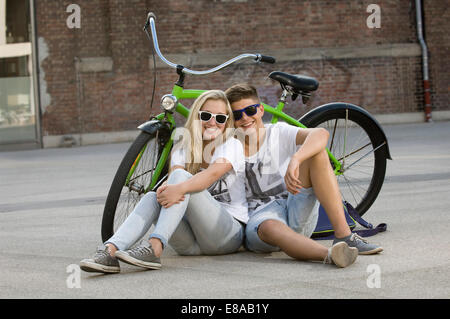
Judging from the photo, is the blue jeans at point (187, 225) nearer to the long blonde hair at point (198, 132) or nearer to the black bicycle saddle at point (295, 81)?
the long blonde hair at point (198, 132)

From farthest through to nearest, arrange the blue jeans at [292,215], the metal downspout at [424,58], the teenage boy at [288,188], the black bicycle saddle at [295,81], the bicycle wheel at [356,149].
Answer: the metal downspout at [424,58], the bicycle wheel at [356,149], the black bicycle saddle at [295,81], the blue jeans at [292,215], the teenage boy at [288,188]

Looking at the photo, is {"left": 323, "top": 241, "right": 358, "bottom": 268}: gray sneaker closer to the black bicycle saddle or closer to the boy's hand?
the boy's hand

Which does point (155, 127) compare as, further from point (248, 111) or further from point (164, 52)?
point (164, 52)

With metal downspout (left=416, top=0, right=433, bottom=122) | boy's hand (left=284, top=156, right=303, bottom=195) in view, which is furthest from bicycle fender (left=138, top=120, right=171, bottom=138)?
metal downspout (left=416, top=0, right=433, bottom=122)

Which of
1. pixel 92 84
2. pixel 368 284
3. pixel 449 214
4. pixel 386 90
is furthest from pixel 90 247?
pixel 386 90

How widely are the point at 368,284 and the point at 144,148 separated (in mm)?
1633

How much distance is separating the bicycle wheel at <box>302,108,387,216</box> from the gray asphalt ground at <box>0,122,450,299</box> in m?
0.27

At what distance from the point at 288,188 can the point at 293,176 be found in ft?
0.27

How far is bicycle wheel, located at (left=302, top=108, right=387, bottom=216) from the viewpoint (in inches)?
216

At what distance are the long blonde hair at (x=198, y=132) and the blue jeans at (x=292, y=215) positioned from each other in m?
0.45

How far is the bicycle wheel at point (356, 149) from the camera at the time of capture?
216 inches

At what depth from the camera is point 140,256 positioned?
4109 mm

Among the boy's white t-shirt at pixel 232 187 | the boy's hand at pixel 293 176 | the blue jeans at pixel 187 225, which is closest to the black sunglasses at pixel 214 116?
the boy's white t-shirt at pixel 232 187

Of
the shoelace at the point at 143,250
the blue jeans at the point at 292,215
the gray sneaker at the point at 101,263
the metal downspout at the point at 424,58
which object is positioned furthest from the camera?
the metal downspout at the point at 424,58
